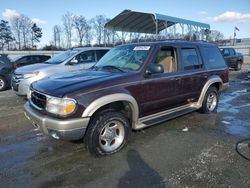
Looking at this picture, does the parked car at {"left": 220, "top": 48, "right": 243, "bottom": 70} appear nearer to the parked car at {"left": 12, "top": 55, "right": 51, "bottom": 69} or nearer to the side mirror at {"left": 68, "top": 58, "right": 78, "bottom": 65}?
the side mirror at {"left": 68, "top": 58, "right": 78, "bottom": 65}

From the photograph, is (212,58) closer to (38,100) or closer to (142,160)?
(142,160)

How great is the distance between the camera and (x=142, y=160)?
3.62 m

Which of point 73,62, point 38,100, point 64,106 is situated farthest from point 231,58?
point 64,106

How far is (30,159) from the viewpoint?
148 inches

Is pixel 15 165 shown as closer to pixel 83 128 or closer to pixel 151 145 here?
pixel 83 128

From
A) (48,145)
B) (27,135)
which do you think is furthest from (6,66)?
(48,145)

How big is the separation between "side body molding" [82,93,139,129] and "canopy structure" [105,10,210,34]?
12.7 m

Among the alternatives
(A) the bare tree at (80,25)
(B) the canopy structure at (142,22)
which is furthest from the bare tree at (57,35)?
(B) the canopy structure at (142,22)

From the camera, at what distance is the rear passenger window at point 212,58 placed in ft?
18.9

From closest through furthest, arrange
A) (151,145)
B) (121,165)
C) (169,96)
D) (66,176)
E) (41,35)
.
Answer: (66,176)
(121,165)
(151,145)
(169,96)
(41,35)

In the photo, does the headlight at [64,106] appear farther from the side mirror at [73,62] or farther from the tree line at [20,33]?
the tree line at [20,33]

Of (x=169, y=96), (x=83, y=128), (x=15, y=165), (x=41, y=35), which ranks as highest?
(x=41, y=35)

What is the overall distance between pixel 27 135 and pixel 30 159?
1.18m

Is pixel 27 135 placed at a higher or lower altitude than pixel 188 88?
lower
